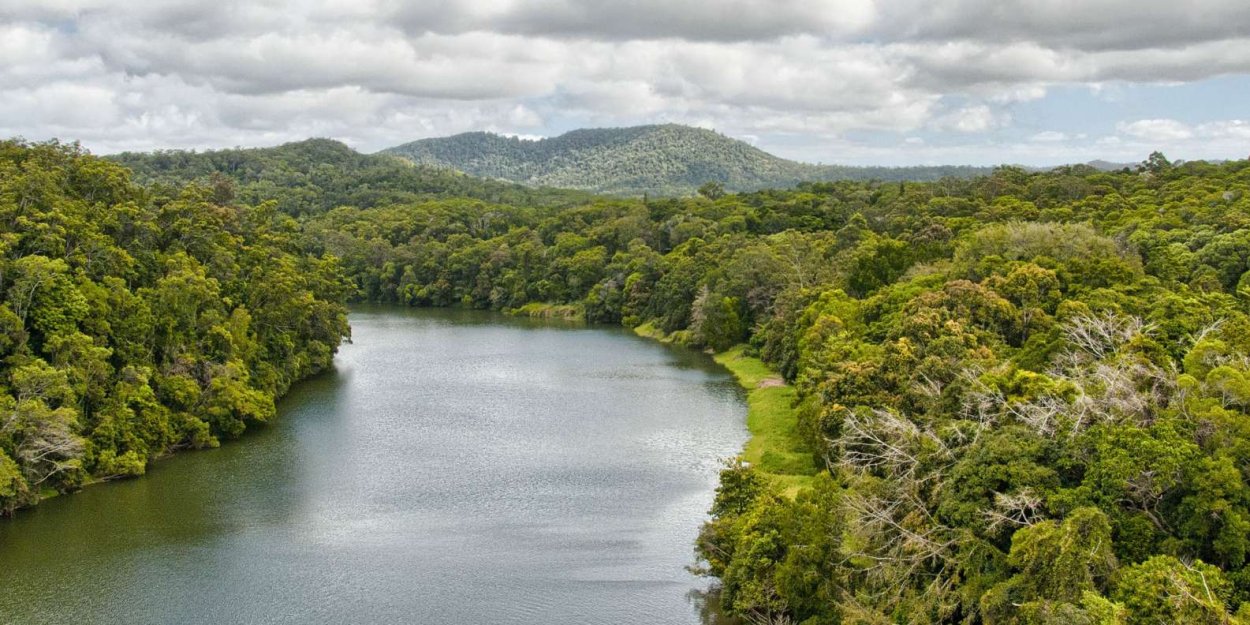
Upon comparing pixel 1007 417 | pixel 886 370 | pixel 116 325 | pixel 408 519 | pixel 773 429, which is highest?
pixel 116 325

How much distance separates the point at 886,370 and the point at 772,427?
12525 mm

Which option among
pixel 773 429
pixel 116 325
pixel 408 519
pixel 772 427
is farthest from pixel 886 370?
pixel 116 325

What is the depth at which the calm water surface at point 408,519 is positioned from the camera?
1395 inches

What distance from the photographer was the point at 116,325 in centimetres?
5403

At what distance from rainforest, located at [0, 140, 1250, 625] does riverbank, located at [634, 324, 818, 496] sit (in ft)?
0.86

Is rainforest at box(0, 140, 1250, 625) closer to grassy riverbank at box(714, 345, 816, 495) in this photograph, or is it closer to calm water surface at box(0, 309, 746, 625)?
grassy riverbank at box(714, 345, 816, 495)

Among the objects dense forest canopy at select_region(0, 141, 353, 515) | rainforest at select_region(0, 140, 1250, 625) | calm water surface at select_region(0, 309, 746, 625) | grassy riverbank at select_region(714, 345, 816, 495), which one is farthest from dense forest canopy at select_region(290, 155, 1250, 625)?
dense forest canopy at select_region(0, 141, 353, 515)

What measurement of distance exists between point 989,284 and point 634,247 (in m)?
75.7

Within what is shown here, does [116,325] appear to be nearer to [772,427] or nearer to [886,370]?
[772,427]

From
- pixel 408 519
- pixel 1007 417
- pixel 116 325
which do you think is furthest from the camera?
pixel 116 325

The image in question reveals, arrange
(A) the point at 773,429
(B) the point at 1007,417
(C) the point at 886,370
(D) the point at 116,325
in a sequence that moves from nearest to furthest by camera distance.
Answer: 1. (B) the point at 1007,417
2. (C) the point at 886,370
3. (D) the point at 116,325
4. (A) the point at 773,429

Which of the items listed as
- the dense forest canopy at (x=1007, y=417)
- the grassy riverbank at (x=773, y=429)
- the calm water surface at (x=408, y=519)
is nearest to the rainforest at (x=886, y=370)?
the dense forest canopy at (x=1007, y=417)

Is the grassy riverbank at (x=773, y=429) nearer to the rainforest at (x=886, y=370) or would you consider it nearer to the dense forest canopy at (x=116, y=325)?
the rainforest at (x=886, y=370)

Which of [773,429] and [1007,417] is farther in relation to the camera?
[773,429]
